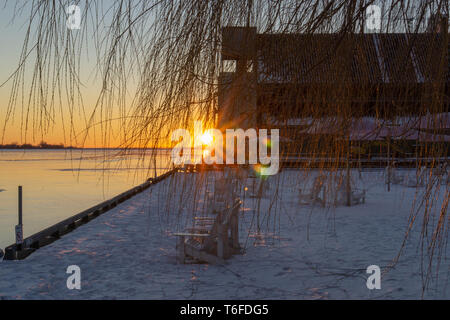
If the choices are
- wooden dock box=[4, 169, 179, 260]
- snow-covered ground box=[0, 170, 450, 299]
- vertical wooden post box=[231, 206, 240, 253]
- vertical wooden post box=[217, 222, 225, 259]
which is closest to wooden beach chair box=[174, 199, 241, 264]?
vertical wooden post box=[217, 222, 225, 259]

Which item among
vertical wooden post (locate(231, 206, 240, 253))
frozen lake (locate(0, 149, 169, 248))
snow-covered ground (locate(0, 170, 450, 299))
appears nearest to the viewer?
frozen lake (locate(0, 149, 169, 248))

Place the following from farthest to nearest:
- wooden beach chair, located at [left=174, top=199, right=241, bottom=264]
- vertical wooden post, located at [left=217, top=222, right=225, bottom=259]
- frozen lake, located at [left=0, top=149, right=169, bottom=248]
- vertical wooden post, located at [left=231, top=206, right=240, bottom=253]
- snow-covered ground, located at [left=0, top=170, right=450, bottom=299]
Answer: vertical wooden post, located at [left=231, top=206, right=240, bottom=253]
vertical wooden post, located at [left=217, top=222, right=225, bottom=259]
wooden beach chair, located at [left=174, top=199, right=241, bottom=264]
snow-covered ground, located at [left=0, top=170, right=450, bottom=299]
frozen lake, located at [left=0, top=149, right=169, bottom=248]

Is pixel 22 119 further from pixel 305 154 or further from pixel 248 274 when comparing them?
pixel 248 274

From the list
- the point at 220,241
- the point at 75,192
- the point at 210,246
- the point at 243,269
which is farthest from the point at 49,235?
the point at 75,192

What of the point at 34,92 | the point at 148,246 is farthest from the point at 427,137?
the point at 148,246

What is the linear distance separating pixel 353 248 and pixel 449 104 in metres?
6.19

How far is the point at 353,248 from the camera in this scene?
7016 mm

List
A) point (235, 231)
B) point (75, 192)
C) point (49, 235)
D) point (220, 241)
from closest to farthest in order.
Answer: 1. point (220, 241)
2. point (235, 231)
3. point (49, 235)
4. point (75, 192)

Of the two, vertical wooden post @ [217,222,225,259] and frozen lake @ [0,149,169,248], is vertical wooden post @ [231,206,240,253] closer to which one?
vertical wooden post @ [217,222,225,259]

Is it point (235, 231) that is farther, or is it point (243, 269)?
point (235, 231)

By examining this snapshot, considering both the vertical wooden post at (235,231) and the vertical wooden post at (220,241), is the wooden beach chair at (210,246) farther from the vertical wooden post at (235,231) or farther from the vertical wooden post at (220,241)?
the vertical wooden post at (235,231)

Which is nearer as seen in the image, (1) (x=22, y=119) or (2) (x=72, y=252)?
(1) (x=22, y=119)

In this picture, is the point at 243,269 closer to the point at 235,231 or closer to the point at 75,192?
the point at 235,231

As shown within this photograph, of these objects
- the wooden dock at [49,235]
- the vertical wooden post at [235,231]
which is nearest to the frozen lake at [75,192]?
the wooden dock at [49,235]
